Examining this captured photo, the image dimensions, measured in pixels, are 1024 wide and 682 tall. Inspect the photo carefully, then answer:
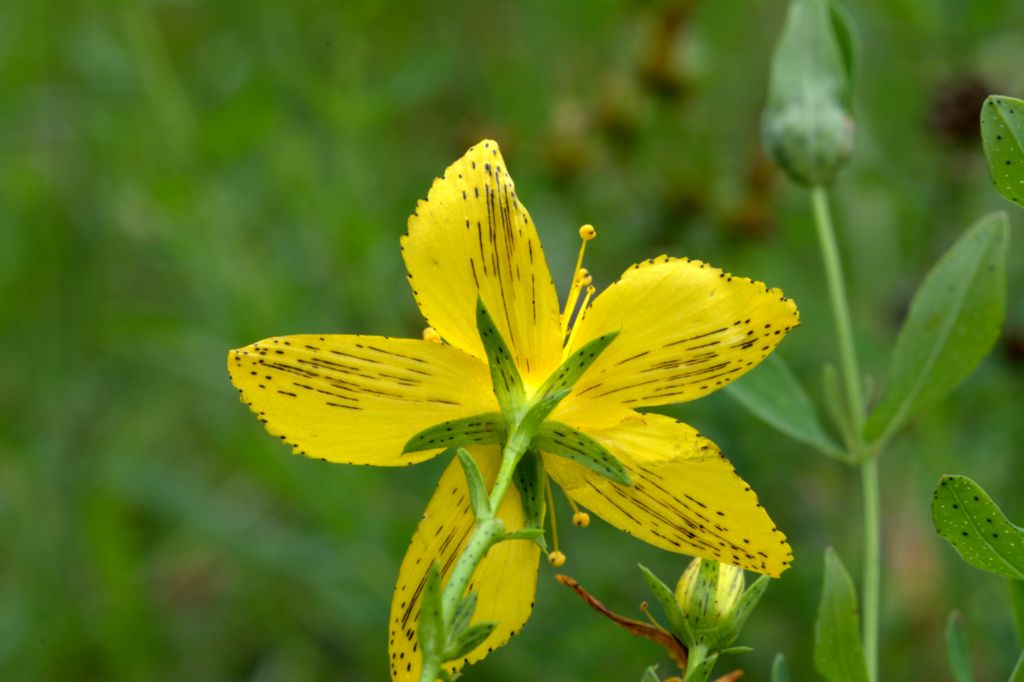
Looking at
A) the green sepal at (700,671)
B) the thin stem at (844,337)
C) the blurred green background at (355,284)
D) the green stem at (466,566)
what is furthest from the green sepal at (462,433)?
the blurred green background at (355,284)

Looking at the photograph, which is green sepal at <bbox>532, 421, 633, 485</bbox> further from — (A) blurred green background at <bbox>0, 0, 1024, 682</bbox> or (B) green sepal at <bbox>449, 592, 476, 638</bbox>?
(A) blurred green background at <bbox>0, 0, 1024, 682</bbox>

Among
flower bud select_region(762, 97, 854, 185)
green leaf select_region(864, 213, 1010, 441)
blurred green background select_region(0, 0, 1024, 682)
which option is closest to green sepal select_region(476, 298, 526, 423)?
green leaf select_region(864, 213, 1010, 441)

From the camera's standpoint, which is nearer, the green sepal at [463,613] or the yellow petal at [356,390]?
the green sepal at [463,613]

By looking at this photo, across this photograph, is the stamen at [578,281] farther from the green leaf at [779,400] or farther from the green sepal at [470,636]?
the green sepal at [470,636]

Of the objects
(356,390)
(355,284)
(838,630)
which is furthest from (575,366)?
(355,284)

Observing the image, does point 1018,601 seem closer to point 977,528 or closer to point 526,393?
point 977,528
